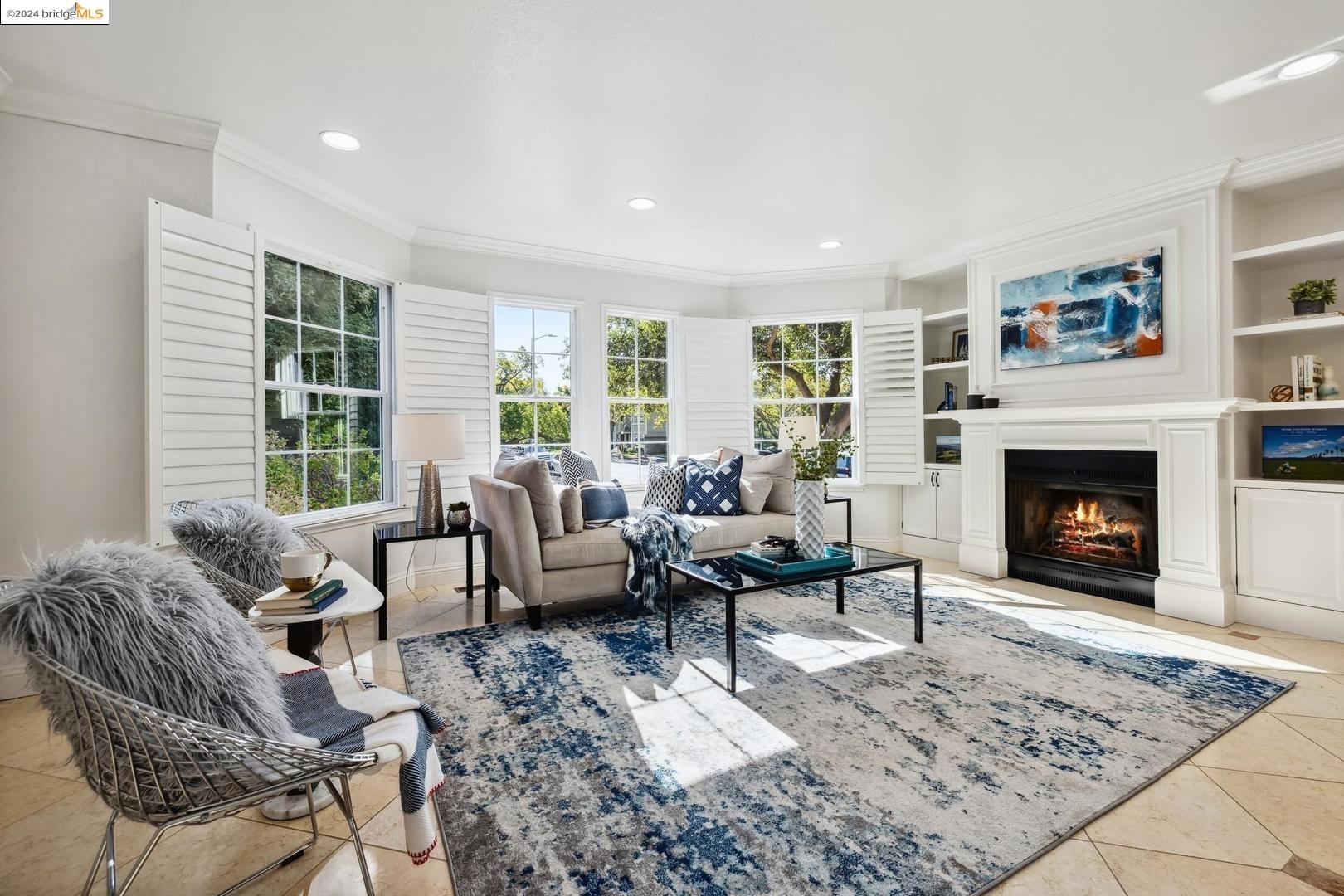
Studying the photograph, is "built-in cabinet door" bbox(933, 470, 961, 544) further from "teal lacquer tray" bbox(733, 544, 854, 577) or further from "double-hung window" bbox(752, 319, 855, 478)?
"teal lacquer tray" bbox(733, 544, 854, 577)

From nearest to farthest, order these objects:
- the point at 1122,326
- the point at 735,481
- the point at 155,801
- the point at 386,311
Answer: the point at 155,801, the point at 1122,326, the point at 386,311, the point at 735,481

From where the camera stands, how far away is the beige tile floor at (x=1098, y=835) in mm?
1479

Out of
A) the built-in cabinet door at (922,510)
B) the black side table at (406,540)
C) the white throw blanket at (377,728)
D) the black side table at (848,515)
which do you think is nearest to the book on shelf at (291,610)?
the white throw blanket at (377,728)

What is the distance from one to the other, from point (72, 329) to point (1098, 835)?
4.31m

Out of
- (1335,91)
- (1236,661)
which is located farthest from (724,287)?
(1236,661)

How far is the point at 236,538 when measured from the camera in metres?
2.18

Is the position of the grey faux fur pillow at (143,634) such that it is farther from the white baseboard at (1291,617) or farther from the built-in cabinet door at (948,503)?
the built-in cabinet door at (948,503)

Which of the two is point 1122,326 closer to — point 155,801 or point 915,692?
point 915,692

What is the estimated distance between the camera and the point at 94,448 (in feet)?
8.96

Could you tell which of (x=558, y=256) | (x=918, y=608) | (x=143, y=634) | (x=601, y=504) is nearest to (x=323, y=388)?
(x=601, y=504)

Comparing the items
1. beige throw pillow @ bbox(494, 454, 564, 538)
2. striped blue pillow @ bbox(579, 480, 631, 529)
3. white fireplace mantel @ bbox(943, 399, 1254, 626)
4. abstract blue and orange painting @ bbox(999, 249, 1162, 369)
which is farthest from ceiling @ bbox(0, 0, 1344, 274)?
striped blue pillow @ bbox(579, 480, 631, 529)

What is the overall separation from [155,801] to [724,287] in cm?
549

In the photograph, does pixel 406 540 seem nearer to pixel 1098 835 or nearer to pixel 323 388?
pixel 323 388

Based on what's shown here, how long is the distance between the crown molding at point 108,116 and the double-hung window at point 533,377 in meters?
2.14
